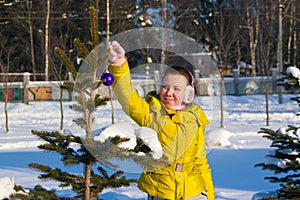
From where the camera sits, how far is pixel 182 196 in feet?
8.82

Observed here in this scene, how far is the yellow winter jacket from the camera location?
2.59 meters

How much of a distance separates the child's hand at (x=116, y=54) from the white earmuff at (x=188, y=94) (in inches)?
16.9

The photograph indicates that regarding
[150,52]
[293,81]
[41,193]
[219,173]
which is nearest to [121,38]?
[150,52]

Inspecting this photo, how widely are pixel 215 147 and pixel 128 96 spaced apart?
35.0 ft

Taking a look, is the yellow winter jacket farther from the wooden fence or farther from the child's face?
the wooden fence

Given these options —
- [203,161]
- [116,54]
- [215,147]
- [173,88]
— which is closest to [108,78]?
[116,54]

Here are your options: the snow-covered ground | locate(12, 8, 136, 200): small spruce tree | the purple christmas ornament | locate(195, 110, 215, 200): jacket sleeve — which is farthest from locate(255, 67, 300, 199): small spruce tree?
the purple christmas ornament

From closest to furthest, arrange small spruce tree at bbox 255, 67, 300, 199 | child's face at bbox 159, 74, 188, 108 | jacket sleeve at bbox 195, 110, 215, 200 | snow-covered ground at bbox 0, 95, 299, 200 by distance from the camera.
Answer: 1. child's face at bbox 159, 74, 188, 108
2. jacket sleeve at bbox 195, 110, 215, 200
3. small spruce tree at bbox 255, 67, 300, 199
4. snow-covered ground at bbox 0, 95, 299, 200

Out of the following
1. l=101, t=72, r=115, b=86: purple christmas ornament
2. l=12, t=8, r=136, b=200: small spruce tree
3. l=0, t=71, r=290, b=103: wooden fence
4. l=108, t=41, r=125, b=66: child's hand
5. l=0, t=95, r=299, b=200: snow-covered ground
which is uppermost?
l=108, t=41, r=125, b=66: child's hand

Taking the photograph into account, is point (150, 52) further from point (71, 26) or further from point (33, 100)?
point (71, 26)

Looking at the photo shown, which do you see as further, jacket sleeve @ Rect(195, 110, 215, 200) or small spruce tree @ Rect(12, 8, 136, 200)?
small spruce tree @ Rect(12, 8, 136, 200)

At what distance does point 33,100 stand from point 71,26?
9.42 metres

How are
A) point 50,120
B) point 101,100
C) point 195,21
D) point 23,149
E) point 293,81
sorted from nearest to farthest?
1. point 101,100
2. point 293,81
3. point 23,149
4. point 50,120
5. point 195,21

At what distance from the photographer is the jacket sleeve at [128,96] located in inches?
94.3
